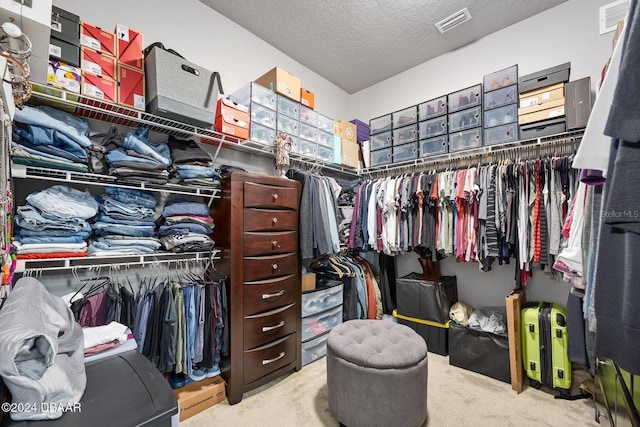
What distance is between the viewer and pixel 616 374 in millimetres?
964

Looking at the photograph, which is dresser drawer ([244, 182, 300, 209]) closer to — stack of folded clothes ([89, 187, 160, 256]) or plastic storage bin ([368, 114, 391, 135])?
stack of folded clothes ([89, 187, 160, 256])

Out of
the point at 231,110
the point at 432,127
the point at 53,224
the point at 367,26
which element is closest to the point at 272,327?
the point at 53,224

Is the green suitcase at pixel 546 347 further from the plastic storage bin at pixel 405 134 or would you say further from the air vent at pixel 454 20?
the air vent at pixel 454 20

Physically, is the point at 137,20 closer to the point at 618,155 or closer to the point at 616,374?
the point at 618,155

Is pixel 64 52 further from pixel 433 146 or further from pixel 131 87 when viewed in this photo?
pixel 433 146

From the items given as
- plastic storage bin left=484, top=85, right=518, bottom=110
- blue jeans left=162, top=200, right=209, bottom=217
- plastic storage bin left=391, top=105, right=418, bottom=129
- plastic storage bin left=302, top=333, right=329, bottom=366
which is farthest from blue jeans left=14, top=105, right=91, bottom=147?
plastic storage bin left=484, top=85, right=518, bottom=110

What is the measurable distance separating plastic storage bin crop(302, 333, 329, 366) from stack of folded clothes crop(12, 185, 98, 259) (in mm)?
1719

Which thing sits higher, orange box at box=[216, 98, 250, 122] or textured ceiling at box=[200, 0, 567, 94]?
textured ceiling at box=[200, 0, 567, 94]

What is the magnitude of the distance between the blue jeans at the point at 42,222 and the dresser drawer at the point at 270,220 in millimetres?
918

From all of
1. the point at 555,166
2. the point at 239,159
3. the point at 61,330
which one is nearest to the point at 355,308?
the point at 239,159

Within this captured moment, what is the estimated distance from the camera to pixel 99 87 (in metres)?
1.52

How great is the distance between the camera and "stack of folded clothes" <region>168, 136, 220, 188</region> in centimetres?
186

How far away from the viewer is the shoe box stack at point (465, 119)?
2445 millimetres

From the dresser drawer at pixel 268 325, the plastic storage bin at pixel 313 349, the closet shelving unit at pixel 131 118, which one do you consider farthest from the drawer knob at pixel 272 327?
the closet shelving unit at pixel 131 118
